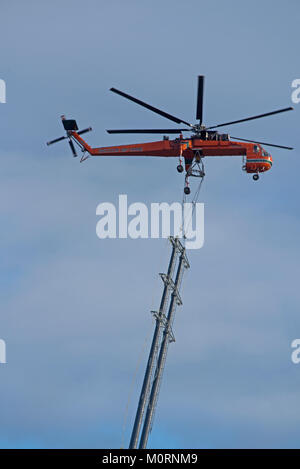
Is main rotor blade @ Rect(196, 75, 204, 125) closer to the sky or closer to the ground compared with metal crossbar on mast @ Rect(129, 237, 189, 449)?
closer to the sky

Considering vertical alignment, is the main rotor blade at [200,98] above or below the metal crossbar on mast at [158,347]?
above

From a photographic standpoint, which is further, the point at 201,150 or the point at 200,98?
the point at 201,150

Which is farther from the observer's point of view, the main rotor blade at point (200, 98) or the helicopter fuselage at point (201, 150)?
the helicopter fuselage at point (201, 150)

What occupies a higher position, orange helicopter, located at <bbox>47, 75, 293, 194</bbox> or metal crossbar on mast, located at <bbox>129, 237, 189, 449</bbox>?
orange helicopter, located at <bbox>47, 75, 293, 194</bbox>

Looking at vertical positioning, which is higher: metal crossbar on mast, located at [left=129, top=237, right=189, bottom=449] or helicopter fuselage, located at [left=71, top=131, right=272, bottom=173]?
helicopter fuselage, located at [left=71, top=131, right=272, bottom=173]

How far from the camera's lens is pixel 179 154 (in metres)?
112

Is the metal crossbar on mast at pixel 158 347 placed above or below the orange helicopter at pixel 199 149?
below

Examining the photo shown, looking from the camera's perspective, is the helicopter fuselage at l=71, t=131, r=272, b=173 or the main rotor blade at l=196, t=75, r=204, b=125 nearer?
the main rotor blade at l=196, t=75, r=204, b=125

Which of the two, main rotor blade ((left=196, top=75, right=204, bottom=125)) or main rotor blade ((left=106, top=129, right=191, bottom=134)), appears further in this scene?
main rotor blade ((left=106, top=129, right=191, bottom=134))

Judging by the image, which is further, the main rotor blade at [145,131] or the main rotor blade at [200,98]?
the main rotor blade at [145,131]

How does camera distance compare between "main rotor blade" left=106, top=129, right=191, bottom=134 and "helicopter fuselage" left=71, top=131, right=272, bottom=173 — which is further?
"helicopter fuselage" left=71, top=131, right=272, bottom=173
